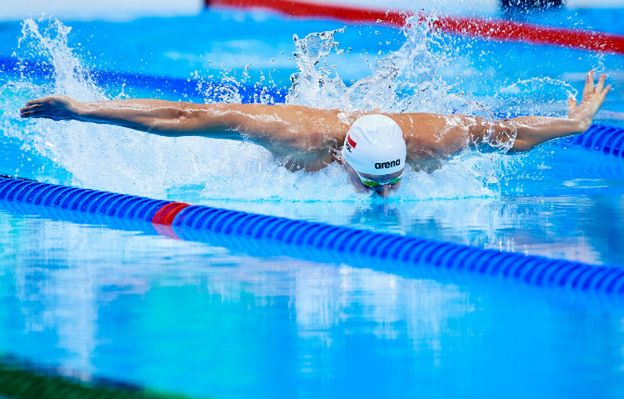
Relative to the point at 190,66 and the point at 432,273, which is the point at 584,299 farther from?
the point at 190,66

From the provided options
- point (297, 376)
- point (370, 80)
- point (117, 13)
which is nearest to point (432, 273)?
point (297, 376)

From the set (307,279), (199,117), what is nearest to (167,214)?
(199,117)

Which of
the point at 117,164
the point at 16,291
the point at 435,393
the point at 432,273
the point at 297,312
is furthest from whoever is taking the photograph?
the point at 117,164

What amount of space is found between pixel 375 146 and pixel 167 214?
93 cm

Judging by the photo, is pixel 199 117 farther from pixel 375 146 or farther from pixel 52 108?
pixel 375 146

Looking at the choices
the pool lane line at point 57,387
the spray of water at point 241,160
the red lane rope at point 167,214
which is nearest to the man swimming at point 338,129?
the spray of water at point 241,160

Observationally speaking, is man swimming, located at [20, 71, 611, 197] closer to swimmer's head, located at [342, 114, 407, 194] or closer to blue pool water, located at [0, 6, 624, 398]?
swimmer's head, located at [342, 114, 407, 194]

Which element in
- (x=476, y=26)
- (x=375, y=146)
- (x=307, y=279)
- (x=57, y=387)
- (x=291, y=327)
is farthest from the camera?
(x=476, y=26)

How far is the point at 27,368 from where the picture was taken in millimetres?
2938

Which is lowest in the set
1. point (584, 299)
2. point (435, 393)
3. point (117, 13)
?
point (435, 393)

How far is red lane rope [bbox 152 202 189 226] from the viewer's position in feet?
16.3

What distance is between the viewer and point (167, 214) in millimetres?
5004

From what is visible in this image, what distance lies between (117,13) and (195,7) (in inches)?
27.8

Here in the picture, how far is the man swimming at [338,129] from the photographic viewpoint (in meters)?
4.96
